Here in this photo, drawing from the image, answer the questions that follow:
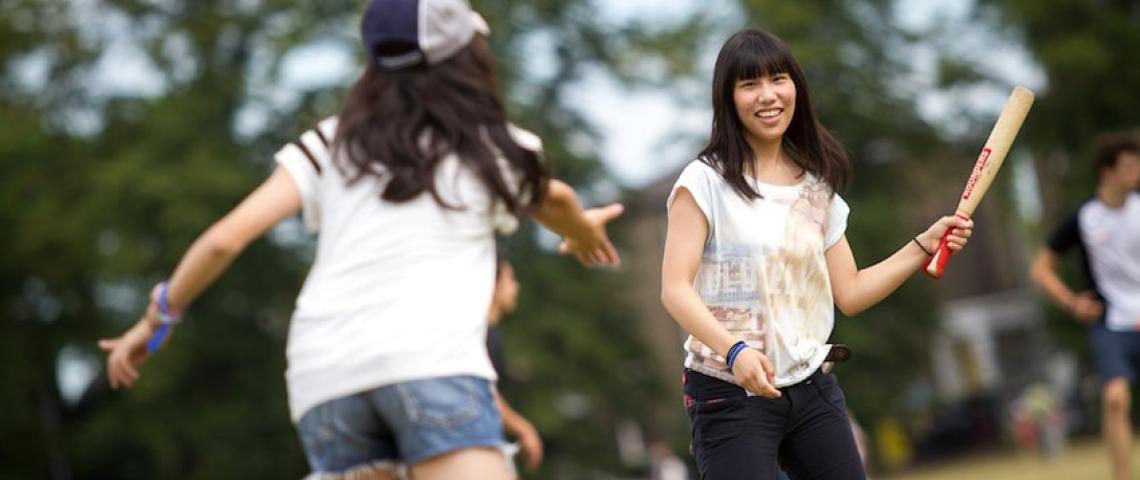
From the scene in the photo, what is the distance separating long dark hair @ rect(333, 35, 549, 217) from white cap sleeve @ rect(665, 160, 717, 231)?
1.03 metres

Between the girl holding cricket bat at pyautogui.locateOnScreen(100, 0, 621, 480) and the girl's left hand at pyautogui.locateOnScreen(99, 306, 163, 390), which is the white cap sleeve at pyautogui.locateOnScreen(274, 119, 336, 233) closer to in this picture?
the girl holding cricket bat at pyautogui.locateOnScreen(100, 0, 621, 480)

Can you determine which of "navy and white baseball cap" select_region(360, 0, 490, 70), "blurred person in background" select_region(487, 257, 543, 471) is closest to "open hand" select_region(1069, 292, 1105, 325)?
"blurred person in background" select_region(487, 257, 543, 471)

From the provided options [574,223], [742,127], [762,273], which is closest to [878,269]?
[762,273]

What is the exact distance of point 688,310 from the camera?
4988mm

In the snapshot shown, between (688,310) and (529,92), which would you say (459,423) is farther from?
(529,92)

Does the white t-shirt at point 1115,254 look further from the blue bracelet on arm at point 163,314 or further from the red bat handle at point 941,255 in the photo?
the blue bracelet on arm at point 163,314

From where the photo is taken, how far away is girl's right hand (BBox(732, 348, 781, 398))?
4777 mm

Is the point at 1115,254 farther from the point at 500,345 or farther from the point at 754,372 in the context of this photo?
the point at 754,372

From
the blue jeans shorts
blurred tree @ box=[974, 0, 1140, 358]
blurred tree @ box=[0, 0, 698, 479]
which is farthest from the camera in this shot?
blurred tree @ box=[974, 0, 1140, 358]

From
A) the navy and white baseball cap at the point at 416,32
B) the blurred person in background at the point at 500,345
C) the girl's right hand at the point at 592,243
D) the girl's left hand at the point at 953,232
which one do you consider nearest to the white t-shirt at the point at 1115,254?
the blurred person in background at the point at 500,345

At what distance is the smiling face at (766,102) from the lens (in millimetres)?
5227

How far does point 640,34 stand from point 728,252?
27311mm

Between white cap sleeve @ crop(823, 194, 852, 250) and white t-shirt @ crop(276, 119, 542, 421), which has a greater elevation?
white t-shirt @ crop(276, 119, 542, 421)

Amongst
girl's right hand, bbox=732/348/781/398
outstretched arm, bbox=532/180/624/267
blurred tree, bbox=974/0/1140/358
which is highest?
outstretched arm, bbox=532/180/624/267
